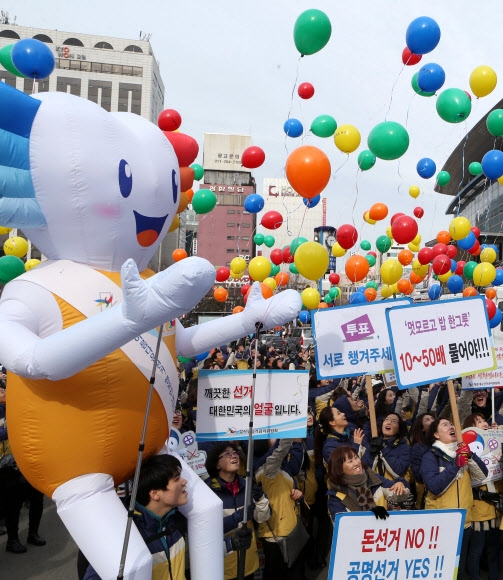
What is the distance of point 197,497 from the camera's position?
302cm

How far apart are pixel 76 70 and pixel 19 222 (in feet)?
157

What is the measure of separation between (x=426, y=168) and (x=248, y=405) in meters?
5.85

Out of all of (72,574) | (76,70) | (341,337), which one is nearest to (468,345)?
(341,337)

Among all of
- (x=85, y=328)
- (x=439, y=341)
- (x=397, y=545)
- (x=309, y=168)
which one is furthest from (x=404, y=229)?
(x=85, y=328)

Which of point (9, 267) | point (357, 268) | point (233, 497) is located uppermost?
point (357, 268)

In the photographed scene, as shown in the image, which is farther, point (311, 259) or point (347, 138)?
A: point (347, 138)

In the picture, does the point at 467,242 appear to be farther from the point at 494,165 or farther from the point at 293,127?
the point at 293,127

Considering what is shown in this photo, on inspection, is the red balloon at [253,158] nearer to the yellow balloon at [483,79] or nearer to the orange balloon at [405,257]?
the yellow balloon at [483,79]

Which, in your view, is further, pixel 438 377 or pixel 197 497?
pixel 438 377

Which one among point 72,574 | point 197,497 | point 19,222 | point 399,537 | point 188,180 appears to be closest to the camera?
point 399,537

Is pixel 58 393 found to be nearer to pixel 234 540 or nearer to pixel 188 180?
pixel 234 540

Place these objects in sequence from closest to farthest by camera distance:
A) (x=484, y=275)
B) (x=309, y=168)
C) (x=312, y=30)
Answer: (x=309, y=168)
(x=312, y=30)
(x=484, y=275)

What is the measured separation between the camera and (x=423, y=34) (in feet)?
17.4

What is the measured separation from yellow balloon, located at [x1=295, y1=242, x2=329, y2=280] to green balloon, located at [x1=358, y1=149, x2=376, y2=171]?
243 cm
